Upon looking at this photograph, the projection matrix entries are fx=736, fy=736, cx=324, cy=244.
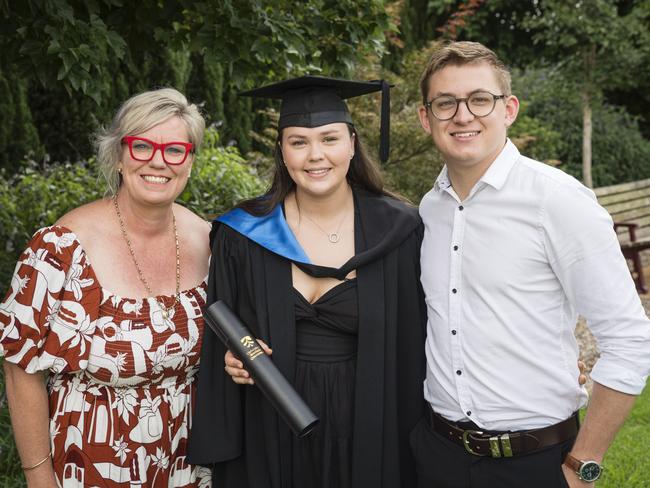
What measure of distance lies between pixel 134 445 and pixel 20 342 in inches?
20.5

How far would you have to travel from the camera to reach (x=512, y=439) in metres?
2.27

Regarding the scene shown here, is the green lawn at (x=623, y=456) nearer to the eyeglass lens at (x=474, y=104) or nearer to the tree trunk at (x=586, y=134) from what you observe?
the eyeglass lens at (x=474, y=104)

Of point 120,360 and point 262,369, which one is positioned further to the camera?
point 120,360

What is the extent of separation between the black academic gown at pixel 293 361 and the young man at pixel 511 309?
0.17 metres

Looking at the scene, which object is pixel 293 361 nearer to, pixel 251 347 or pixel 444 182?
pixel 251 347

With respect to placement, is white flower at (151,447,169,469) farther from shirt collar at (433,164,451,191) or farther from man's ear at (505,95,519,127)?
man's ear at (505,95,519,127)

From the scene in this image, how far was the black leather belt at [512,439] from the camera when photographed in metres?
2.27

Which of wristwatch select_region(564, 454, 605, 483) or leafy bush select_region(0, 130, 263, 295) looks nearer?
wristwatch select_region(564, 454, 605, 483)

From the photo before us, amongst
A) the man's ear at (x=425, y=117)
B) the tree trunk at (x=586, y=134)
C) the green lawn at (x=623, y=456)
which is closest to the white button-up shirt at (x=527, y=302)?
the man's ear at (x=425, y=117)

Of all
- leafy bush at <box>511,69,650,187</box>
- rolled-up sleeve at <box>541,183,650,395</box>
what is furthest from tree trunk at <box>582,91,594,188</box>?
rolled-up sleeve at <box>541,183,650,395</box>

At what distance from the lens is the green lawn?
3.36m

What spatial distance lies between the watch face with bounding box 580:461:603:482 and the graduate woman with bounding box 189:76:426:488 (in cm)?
63

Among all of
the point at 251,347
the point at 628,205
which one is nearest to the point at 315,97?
the point at 251,347

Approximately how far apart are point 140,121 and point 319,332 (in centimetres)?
97
